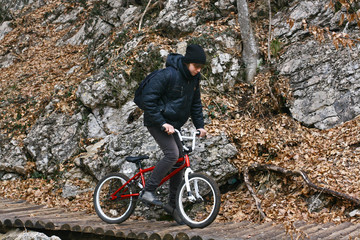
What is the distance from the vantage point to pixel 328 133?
297 inches

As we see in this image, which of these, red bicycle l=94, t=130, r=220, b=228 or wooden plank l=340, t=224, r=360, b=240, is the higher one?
red bicycle l=94, t=130, r=220, b=228

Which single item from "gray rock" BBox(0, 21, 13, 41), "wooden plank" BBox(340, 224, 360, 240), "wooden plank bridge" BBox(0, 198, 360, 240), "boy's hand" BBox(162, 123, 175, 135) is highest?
"gray rock" BBox(0, 21, 13, 41)

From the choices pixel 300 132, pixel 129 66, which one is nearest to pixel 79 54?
pixel 129 66

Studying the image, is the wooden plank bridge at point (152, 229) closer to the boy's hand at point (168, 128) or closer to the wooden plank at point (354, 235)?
the wooden plank at point (354, 235)

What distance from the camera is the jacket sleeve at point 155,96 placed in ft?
14.9

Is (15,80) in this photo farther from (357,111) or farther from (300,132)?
(357,111)

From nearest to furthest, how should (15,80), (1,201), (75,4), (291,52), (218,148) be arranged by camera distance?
(218,148), (1,201), (291,52), (15,80), (75,4)

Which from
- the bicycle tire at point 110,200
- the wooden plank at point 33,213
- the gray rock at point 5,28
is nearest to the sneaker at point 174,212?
the bicycle tire at point 110,200

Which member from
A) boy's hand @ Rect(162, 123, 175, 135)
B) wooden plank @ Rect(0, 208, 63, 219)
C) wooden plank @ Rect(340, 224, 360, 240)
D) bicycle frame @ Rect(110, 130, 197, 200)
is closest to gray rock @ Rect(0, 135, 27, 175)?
wooden plank @ Rect(0, 208, 63, 219)

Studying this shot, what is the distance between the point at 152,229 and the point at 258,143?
3444mm

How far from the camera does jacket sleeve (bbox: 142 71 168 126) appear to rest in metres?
4.54

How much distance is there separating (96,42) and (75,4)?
15.4 ft

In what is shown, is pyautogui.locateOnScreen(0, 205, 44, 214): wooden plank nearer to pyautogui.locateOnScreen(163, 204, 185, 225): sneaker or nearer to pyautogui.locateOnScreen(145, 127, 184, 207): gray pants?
pyautogui.locateOnScreen(145, 127, 184, 207): gray pants

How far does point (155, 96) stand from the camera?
4.56 m
